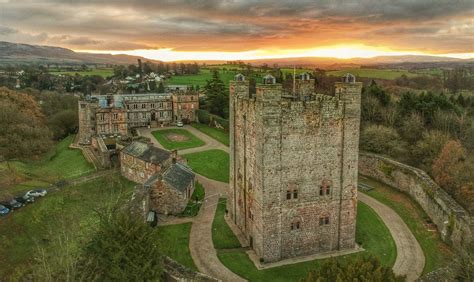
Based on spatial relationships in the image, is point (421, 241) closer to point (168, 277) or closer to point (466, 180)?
point (466, 180)

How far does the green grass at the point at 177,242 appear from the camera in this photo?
24895mm

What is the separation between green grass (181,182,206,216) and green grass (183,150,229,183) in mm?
4005

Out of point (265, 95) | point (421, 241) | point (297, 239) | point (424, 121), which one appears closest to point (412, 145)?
point (424, 121)

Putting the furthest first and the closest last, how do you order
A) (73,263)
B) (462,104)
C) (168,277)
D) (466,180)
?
(462,104) < (466,180) < (168,277) < (73,263)

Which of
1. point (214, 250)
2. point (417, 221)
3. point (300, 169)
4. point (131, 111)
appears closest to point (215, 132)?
point (131, 111)

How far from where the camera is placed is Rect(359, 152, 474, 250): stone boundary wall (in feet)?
86.2

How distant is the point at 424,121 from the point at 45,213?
45619 mm

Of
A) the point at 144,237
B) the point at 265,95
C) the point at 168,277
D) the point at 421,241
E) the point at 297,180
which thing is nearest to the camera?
the point at 144,237

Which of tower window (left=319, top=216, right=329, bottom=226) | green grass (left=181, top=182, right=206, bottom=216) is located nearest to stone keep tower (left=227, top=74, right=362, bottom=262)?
tower window (left=319, top=216, right=329, bottom=226)

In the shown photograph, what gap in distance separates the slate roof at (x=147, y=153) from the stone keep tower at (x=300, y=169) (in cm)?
1475

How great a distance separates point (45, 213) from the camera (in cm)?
3322

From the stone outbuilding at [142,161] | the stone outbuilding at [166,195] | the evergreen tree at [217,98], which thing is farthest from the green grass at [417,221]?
the evergreen tree at [217,98]

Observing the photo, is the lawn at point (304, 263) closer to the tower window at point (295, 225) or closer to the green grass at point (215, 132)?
the tower window at point (295, 225)

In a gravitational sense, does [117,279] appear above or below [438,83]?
below
